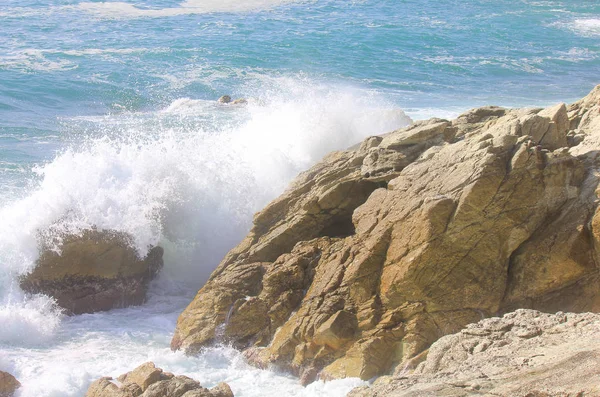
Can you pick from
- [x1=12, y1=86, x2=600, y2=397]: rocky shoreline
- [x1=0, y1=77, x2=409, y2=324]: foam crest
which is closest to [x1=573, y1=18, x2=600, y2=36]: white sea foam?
[x1=0, y1=77, x2=409, y2=324]: foam crest

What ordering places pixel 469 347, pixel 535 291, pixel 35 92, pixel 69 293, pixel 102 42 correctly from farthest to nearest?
1. pixel 102 42
2. pixel 35 92
3. pixel 69 293
4. pixel 535 291
5. pixel 469 347

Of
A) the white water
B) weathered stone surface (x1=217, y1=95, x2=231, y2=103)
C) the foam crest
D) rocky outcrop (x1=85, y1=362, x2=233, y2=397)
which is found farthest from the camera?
weathered stone surface (x1=217, y1=95, x2=231, y2=103)

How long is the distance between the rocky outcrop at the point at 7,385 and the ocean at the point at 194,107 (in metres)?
0.21

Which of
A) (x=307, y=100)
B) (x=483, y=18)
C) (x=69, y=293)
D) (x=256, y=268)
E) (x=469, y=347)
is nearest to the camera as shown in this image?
(x=469, y=347)

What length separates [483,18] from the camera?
43188mm

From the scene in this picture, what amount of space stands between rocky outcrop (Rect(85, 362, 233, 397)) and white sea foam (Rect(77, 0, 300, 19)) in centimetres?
3259

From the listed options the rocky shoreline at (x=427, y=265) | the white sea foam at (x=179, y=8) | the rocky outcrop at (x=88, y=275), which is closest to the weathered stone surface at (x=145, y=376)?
the rocky shoreline at (x=427, y=265)

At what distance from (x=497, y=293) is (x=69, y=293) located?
7.57 metres

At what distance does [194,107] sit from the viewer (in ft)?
84.4

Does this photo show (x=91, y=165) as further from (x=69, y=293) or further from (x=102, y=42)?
(x=102, y=42)

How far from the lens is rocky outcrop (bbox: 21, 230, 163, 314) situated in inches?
523

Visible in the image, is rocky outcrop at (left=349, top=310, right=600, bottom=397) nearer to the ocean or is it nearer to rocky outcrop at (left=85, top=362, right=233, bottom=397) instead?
rocky outcrop at (left=85, top=362, right=233, bottom=397)

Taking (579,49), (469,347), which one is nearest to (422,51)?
(579,49)

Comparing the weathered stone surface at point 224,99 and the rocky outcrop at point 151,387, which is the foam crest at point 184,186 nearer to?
the rocky outcrop at point 151,387
